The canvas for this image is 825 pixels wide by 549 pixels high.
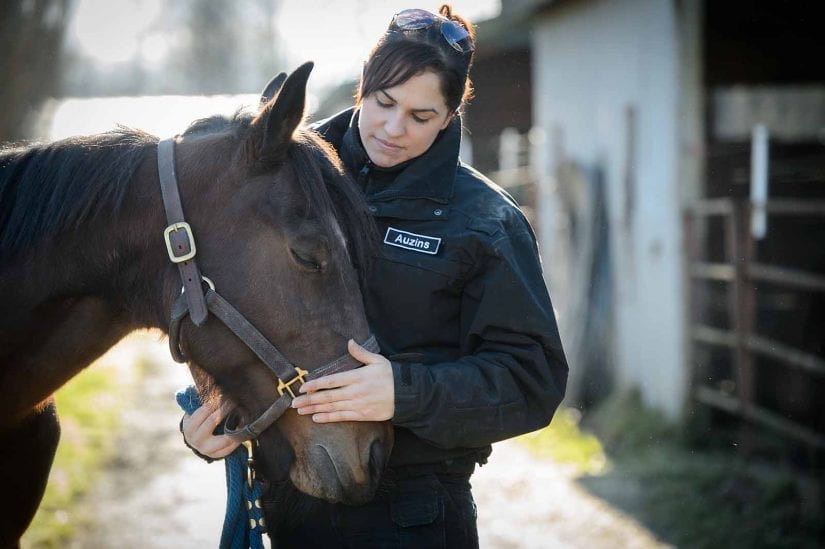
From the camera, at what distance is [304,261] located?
1876 millimetres

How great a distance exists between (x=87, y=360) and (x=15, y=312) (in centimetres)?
23

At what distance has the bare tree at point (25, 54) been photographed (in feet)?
21.8

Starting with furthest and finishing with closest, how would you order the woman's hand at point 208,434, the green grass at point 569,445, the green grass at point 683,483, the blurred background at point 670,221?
the green grass at point 569,445 → the blurred background at point 670,221 → the green grass at point 683,483 → the woman's hand at point 208,434

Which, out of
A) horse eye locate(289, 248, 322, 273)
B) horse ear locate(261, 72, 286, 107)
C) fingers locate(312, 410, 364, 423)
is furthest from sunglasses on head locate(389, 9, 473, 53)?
fingers locate(312, 410, 364, 423)

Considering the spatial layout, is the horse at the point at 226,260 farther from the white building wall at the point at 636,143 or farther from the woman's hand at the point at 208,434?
the white building wall at the point at 636,143

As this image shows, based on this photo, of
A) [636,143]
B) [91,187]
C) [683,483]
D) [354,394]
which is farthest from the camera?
[636,143]

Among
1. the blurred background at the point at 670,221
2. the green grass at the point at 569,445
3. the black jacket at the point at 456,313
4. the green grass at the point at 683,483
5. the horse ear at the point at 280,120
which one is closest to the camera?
the horse ear at the point at 280,120

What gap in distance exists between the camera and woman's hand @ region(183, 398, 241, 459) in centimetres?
201

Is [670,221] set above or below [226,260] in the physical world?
below

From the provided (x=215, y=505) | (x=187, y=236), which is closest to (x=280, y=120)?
(x=187, y=236)

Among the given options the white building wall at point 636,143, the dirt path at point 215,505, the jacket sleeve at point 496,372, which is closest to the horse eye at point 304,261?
the jacket sleeve at point 496,372

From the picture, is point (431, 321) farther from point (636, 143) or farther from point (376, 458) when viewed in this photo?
point (636, 143)

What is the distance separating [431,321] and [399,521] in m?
0.51

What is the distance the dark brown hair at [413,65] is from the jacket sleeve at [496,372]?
0.45m
